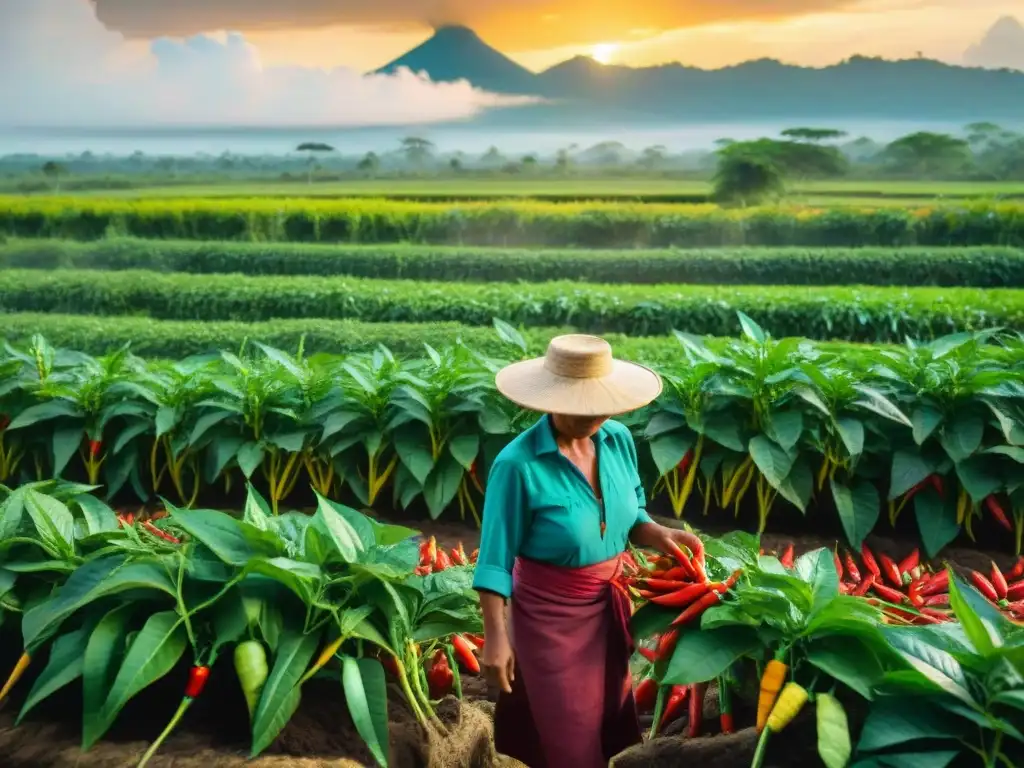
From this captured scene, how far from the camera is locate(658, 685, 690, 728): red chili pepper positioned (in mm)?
1977

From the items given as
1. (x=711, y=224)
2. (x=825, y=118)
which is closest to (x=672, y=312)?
(x=711, y=224)

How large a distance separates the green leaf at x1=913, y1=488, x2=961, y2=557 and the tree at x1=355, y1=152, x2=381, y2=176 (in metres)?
5.61

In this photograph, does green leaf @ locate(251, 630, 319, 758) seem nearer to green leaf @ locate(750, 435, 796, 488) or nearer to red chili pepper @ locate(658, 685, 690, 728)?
red chili pepper @ locate(658, 685, 690, 728)

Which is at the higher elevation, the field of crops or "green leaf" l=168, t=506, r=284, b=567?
"green leaf" l=168, t=506, r=284, b=567

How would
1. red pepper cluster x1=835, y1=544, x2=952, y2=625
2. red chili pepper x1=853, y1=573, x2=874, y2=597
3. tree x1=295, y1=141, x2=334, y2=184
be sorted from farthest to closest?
tree x1=295, y1=141, x2=334, y2=184 → red chili pepper x1=853, y1=573, x2=874, y2=597 → red pepper cluster x1=835, y1=544, x2=952, y2=625

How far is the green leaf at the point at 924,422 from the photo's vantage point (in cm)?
321

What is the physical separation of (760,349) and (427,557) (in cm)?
147

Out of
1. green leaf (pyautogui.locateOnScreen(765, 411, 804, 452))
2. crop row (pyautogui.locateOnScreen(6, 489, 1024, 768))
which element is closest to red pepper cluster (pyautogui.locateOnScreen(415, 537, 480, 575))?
crop row (pyautogui.locateOnScreen(6, 489, 1024, 768))

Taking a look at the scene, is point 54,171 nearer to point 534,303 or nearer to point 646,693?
point 534,303

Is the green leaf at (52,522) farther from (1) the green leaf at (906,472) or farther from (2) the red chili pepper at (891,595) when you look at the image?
(1) the green leaf at (906,472)

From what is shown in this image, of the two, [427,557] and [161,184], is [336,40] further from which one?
[427,557]

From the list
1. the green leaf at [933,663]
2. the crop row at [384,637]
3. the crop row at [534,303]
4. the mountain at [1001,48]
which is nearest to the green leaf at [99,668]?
the crop row at [384,637]

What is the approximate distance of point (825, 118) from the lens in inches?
295

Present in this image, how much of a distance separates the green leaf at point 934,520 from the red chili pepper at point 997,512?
5.0 inches
